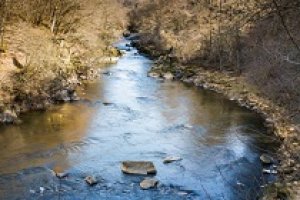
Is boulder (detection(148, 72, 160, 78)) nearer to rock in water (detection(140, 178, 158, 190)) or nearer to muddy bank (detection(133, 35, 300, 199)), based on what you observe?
muddy bank (detection(133, 35, 300, 199))

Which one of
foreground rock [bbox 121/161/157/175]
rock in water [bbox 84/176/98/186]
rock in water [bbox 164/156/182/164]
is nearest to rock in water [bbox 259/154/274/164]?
rock in water [bbox 164/156/182/164]

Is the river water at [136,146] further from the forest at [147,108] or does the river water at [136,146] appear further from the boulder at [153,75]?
the boulder at [153,75]

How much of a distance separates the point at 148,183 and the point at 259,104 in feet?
34.0

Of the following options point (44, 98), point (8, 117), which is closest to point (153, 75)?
point (44, 98)

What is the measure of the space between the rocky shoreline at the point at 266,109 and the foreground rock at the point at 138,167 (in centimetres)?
339

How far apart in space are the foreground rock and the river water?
0.23 m

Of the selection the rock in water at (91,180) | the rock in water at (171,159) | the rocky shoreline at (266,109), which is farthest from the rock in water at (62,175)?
the rocky shoreline at (266,109)

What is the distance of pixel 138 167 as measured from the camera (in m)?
13.3

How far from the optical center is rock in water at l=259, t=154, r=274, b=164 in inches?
547

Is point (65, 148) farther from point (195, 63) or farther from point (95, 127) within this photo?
point (195, 63)

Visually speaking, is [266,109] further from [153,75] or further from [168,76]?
[153,75]

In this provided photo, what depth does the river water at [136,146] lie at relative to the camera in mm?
12023

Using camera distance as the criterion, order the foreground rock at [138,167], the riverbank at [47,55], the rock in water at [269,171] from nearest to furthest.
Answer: the foreground rock at [138,167] < the rock in water at [269,171] < the riverbank at [47,55]

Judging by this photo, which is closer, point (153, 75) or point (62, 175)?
point (62, 175)
